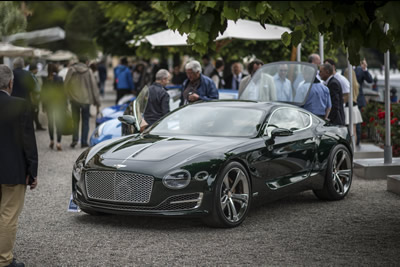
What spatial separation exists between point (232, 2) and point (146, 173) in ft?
9.86

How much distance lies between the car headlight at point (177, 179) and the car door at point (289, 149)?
1.21m

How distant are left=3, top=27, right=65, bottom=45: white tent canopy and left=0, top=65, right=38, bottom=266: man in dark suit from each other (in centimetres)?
310

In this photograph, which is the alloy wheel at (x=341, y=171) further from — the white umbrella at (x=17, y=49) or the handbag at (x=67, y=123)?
the handbag at (x=67, y=123)

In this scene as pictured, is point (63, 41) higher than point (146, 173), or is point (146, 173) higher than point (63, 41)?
point (63, 41)

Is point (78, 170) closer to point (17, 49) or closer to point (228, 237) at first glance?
point (228, 237)

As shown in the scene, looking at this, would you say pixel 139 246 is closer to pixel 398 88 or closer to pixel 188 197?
pixel 188 197

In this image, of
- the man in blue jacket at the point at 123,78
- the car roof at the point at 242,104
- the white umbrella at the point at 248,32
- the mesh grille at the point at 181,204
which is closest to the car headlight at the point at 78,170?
the mesh grille at the point at 181,204

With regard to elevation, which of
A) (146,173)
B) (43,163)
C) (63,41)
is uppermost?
(63,41)

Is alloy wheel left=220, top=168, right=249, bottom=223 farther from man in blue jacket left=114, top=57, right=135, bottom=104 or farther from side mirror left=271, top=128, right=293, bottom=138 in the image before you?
man in blue jacket left=114, top=57, right=135, bottom=104

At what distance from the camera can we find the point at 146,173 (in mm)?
6617

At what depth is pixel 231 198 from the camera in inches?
271

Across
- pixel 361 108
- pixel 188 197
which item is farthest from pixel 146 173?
pixel 361 108

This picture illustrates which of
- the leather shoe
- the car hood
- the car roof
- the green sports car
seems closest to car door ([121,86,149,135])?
the green sports car

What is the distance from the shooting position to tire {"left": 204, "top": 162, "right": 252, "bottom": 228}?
21.9 ft
